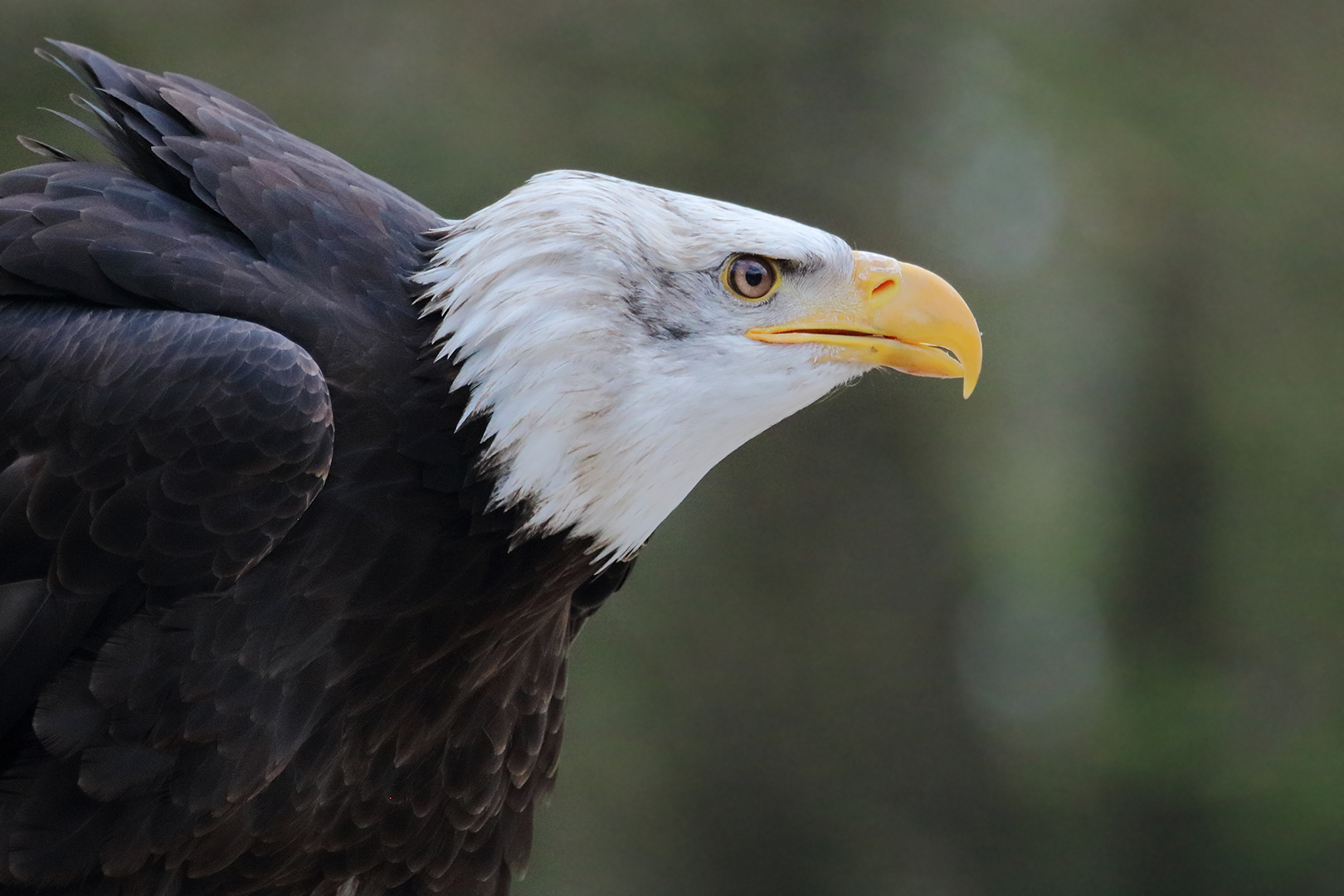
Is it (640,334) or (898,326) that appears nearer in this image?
(640,334)

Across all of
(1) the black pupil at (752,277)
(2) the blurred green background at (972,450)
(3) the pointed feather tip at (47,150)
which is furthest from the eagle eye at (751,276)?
(2) the blurred green background at (972,450)

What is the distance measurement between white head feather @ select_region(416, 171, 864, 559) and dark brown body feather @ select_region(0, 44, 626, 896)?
9 cm

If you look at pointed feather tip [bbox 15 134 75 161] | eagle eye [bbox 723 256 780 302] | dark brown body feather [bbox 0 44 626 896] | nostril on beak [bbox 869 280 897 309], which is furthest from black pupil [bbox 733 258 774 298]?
pointed feather tip [bbox 15 134 75 161]

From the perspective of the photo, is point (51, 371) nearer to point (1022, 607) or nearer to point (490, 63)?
point (490, 63)

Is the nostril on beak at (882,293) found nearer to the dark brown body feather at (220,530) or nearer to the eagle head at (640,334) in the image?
the eagle head at (640,334)

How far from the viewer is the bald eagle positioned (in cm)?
258

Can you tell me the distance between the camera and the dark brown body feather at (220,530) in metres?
2.57

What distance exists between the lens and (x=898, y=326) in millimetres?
2834

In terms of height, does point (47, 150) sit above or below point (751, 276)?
below

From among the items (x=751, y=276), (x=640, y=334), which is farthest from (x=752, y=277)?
(x=640, y=334)

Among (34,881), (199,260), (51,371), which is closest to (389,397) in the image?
(199,260)

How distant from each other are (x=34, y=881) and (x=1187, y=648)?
6243 millimetres

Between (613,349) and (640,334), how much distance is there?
6 cm

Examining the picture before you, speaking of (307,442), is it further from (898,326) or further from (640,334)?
(898,326)
